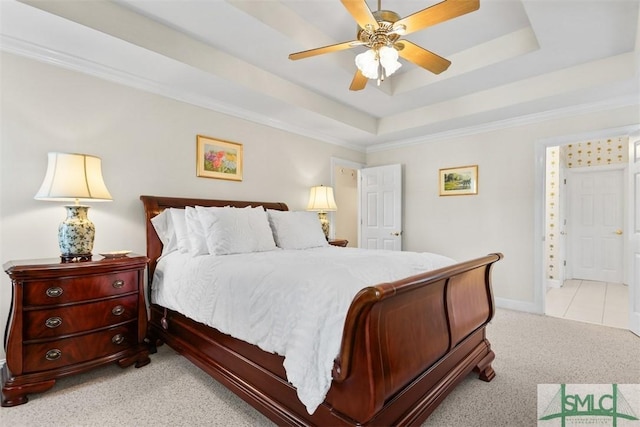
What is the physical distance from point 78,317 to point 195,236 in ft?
2.97

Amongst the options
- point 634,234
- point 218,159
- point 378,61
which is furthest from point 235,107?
point 634,234

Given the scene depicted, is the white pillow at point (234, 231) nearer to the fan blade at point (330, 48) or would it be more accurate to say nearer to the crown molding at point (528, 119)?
the fan blade at point (330, 48)

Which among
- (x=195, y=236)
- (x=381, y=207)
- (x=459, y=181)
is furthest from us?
(x=381, y=207)

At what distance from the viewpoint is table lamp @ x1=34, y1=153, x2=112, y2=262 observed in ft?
6.92

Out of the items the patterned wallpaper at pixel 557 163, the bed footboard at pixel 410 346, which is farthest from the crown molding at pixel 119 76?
the patterned wallpaper at pixel 557 163

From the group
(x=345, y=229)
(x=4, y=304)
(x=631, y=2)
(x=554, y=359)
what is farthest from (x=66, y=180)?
(x=345, y=229)

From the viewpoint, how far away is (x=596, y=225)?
5.62 m

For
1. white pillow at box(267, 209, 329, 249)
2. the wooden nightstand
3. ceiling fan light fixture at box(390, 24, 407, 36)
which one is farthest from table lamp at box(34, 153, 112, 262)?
ceiling fan light fixture at box(390, 24, 407, 36)

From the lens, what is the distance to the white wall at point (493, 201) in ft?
12.5

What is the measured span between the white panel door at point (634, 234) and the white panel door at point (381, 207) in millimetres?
2550

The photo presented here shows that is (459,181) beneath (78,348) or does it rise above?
above

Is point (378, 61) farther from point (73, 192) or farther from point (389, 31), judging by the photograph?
point (73, 192)

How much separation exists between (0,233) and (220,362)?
1.81 m

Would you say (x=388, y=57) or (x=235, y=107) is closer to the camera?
(x=388, y=57)
